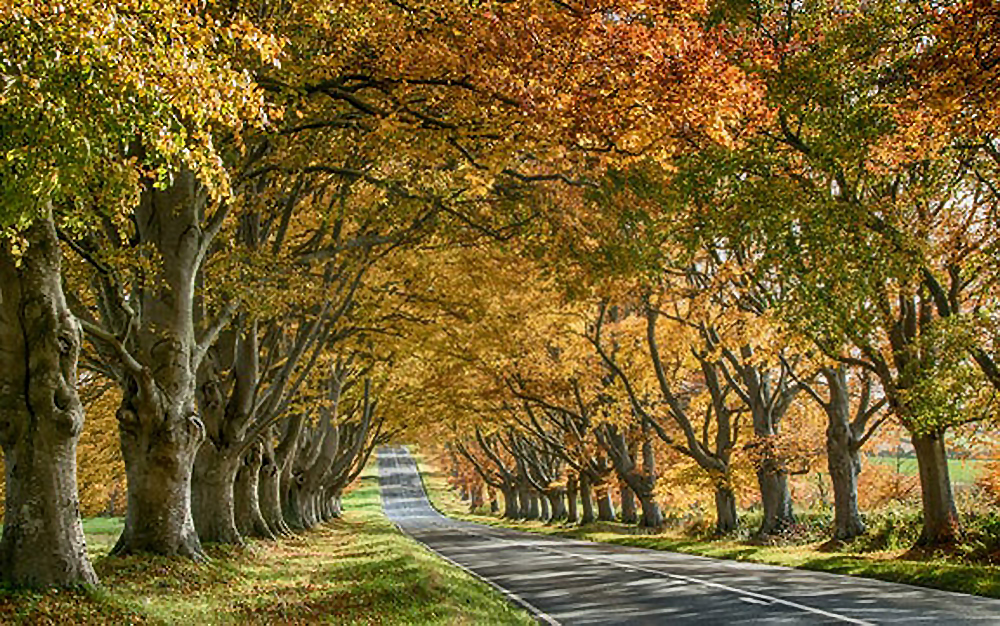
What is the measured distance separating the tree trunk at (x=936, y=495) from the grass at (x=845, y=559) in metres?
0.59

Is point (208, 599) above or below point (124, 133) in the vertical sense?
Answer: below

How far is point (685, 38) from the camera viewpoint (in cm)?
1097

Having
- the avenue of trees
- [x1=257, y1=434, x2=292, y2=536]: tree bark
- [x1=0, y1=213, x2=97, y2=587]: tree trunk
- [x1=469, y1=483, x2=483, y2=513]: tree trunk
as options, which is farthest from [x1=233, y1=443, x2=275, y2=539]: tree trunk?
[x1=469, y1=483, x2=483, y2=513]: tree trunk

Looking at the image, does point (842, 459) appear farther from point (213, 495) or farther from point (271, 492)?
point (271, 492)

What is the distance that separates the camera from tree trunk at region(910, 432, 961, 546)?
1900 centimetres

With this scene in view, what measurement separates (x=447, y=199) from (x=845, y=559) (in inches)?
488

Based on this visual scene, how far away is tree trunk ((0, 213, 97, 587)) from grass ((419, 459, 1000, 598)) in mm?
13157

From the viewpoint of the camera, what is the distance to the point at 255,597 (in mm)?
12789

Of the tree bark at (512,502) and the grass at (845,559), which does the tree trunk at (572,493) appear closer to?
the grass at (845,559)

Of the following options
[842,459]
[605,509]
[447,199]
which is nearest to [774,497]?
[842,459]

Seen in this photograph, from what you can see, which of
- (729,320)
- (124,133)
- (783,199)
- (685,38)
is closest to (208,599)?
(124,133)

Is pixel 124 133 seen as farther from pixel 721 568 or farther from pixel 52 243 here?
pixel 721 568

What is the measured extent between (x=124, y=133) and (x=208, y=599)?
7.47 meters

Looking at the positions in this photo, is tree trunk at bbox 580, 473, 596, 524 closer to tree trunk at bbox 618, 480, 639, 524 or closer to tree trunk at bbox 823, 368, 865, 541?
tree trunk at bbox 618, 480, 639, 524
